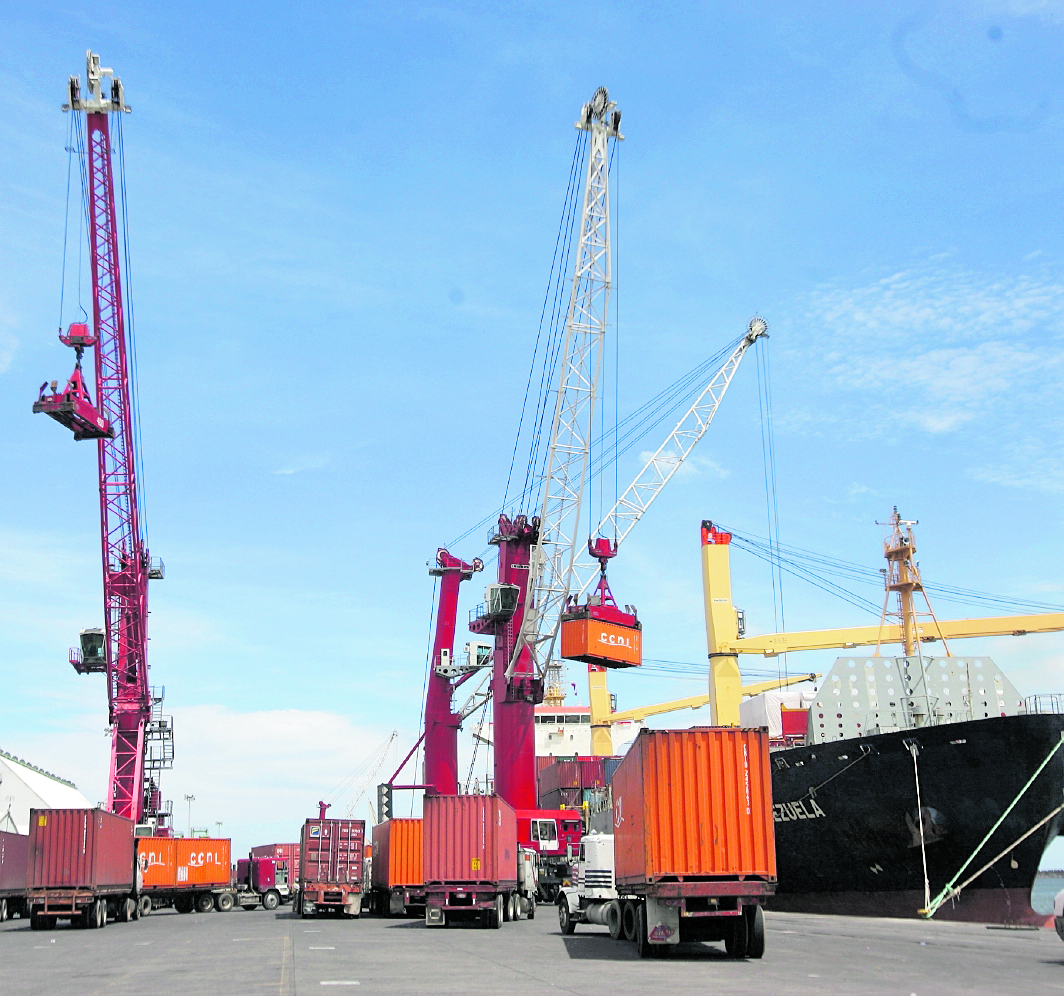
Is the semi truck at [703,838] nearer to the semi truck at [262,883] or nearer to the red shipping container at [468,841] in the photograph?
the red shipping container at [468,841]

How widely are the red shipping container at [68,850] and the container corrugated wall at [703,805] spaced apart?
2106cm

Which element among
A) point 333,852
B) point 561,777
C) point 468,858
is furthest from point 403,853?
point 561,777

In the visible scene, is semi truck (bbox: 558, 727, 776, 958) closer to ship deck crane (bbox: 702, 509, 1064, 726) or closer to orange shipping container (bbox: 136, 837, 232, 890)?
ship deck crane (bbox: 702, 509, 1064, 726)

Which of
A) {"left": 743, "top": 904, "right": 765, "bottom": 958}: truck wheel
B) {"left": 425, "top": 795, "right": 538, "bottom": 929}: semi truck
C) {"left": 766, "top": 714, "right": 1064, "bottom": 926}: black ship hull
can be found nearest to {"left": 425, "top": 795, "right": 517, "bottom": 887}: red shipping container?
{"left": 425, "top": 795, "right": 538, "bottom": 929}: semi truck

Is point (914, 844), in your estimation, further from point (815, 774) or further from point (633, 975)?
point (633, 975)

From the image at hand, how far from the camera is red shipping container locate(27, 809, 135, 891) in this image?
34.2 meters

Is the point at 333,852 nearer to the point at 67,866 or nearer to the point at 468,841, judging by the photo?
the point at 67,866

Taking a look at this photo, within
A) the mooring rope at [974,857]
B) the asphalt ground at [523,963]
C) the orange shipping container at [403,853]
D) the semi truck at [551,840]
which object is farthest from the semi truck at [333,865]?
the mooring rope at [974,857]

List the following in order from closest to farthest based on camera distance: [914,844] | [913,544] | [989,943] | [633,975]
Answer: [633,975]
[989,943]
[914,844]
[913,544]

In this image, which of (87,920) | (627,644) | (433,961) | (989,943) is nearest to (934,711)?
(989,943)

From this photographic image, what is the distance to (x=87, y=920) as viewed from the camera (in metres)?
35.7

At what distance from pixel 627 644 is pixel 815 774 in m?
18.4

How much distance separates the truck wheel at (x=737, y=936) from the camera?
20.3m

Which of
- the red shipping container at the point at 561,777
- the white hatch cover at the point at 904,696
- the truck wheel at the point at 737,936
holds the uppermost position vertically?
the white hatch cover at the point at 904,696
